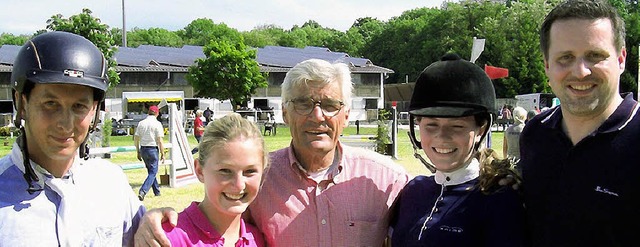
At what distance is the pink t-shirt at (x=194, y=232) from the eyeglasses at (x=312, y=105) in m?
0.70

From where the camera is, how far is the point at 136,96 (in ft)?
145

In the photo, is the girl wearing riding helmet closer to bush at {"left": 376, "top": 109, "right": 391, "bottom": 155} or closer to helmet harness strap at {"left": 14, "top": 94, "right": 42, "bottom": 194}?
helmet harness strap at {"left": 14, "top": 94, "right": 42, "bottom": 194}

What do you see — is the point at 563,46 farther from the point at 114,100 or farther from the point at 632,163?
the point at 114,100

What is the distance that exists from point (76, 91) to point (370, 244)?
1619mm

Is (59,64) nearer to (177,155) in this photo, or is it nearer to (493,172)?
(493,172)

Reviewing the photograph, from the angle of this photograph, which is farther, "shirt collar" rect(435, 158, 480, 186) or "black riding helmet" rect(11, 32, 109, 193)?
"shirt collar" rect(435, 158, 480, 186)

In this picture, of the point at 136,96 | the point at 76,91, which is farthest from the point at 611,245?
the point at 136,96

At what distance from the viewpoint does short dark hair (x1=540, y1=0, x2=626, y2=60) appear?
8.75ft

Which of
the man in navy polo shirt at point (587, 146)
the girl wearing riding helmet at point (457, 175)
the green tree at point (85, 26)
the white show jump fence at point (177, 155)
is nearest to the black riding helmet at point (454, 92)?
the girl wearing riding helmet at point (457, 175)

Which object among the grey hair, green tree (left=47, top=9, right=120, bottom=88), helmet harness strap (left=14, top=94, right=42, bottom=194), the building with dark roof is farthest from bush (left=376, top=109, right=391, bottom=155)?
the building with dark roof

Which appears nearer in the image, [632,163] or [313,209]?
[632,163]

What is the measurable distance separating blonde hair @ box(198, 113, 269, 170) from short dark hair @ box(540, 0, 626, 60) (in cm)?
144

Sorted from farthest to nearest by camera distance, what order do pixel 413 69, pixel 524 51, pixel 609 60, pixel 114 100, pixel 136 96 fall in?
pixel 413 69 → pixel 524 51 → pixel 114 100 → pixel 136 96 → pixel 609 60

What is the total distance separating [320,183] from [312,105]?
416 mm
